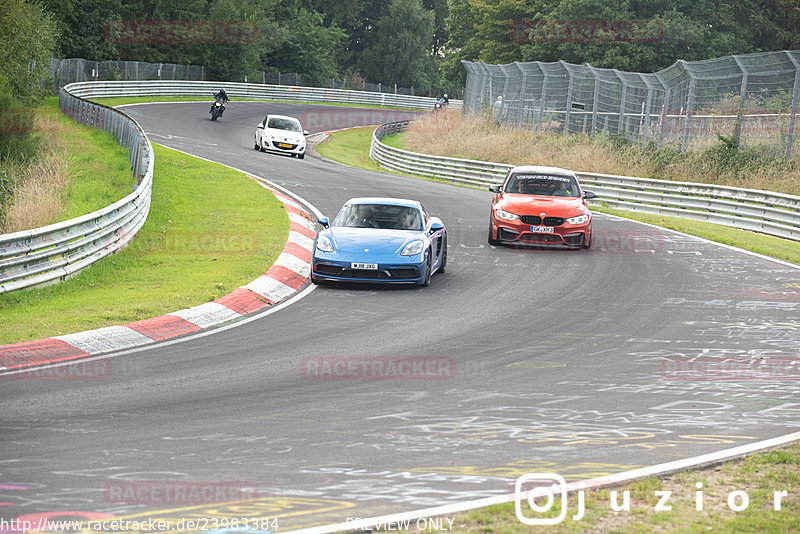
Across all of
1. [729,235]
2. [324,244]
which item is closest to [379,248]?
[324,244]

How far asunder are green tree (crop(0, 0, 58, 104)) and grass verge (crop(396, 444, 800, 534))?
112 ft

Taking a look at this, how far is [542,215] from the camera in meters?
18.4

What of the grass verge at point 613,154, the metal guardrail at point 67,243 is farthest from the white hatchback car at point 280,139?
the metal guardrail at point 67,243

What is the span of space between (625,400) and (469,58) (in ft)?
235

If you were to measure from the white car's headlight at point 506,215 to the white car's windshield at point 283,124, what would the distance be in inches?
866

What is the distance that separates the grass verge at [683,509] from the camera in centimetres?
546

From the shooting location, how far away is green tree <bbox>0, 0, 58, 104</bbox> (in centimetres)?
3803

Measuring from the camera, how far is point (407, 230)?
1555 cm

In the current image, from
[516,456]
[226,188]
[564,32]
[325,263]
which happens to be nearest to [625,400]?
[516,456]

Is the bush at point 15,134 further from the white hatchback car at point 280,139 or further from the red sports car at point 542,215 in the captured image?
the white hatchback car at point 280,139

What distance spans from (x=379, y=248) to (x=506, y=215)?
457cm

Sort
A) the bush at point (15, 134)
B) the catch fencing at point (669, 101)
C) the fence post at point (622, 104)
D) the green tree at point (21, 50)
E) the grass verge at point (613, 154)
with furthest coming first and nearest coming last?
the green tree at point (21, 50), the fence post at point (622, 104), the grass verge at point (613, 154), the catch fencing at point (669, 101), the bush at point (15, 134)

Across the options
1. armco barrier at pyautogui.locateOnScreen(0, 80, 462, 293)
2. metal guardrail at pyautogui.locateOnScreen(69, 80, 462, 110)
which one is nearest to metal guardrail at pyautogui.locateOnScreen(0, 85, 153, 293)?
armco barrier at pyautogui.locateOnScreen(0, 80, 462, 293)

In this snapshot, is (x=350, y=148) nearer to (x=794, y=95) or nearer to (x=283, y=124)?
(x=283, y=124)
